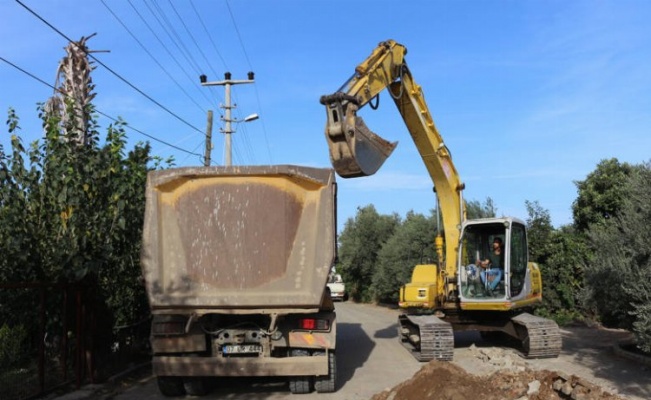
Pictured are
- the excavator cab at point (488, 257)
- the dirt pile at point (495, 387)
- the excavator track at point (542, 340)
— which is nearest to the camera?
the dirt pile at point (495, 387)

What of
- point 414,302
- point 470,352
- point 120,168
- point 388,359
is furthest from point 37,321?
point 470,352

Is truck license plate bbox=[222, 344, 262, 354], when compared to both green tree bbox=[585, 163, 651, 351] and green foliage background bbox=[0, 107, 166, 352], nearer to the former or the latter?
green foliage background bbox=[0, 107, 166, 352]

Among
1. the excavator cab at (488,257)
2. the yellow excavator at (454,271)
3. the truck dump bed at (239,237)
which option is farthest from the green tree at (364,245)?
the truck dump bed at (239,237)

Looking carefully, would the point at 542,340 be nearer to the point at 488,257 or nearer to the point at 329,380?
the point at 488,257

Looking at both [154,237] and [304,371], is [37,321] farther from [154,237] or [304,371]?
[304,371]

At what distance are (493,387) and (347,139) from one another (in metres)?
3.73

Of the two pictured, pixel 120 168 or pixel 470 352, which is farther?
pixel 470 352

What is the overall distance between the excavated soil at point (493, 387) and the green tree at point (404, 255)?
17204 mm

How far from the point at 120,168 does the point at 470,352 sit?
312 inches

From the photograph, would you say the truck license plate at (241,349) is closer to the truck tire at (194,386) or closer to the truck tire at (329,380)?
the truck tire at (194,386)

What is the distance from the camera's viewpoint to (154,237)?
26.3 feet

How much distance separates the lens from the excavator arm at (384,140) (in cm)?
838

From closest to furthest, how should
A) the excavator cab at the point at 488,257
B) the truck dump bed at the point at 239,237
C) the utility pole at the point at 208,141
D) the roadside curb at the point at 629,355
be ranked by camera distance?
the truck dump bed at the point at 239,237, the roadside curb at the point at 629,355, the excavator cab at the point at 488,257, the utility pole at the point at 208,141

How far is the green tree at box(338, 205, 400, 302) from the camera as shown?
117 ft
